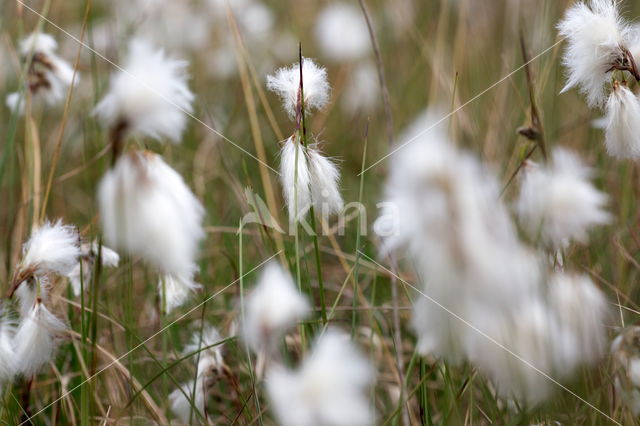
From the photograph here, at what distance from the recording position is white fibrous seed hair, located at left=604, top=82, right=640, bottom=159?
89 cm

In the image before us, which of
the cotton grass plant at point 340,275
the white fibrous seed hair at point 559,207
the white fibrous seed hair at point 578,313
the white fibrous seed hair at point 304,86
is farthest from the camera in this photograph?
the white fibrous seed hair at point 304,86

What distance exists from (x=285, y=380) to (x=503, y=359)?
0.21 m

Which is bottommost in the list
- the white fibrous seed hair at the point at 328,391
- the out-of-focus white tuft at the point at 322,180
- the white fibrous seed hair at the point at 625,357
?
the white fibrous seed hair at the point at 625,357

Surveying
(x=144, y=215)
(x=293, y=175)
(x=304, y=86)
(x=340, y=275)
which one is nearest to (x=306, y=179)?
(x=293, y=175)

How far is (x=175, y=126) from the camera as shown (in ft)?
2.35

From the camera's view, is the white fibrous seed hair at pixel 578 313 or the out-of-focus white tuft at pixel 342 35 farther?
the out-of-focus white tuft at pixel 342 35

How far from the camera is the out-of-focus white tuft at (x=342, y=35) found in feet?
9.15

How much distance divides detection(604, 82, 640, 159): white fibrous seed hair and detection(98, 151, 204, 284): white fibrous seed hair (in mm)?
617


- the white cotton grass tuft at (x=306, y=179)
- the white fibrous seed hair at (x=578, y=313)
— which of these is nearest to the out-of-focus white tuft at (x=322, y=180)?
the white cotton grass tuft at (x=306, y=179)

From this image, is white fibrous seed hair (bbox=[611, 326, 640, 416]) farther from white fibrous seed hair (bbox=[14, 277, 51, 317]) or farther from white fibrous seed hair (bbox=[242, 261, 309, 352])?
white fibrous seed hair (bbox=[14, 277, 51, 317])

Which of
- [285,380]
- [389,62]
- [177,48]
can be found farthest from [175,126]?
[177,48]

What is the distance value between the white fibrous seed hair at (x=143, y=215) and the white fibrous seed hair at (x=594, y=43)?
0.61 meters

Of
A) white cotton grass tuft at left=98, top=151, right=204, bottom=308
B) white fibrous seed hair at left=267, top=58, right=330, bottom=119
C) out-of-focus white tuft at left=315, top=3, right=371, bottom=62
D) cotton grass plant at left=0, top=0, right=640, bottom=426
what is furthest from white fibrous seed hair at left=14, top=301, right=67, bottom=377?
out-of-focus white tuft at left=315, top=3, right=371, bottom=62

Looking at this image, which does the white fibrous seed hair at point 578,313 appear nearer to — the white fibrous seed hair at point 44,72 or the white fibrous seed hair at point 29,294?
the white fibrous seed hair at point 29,294
